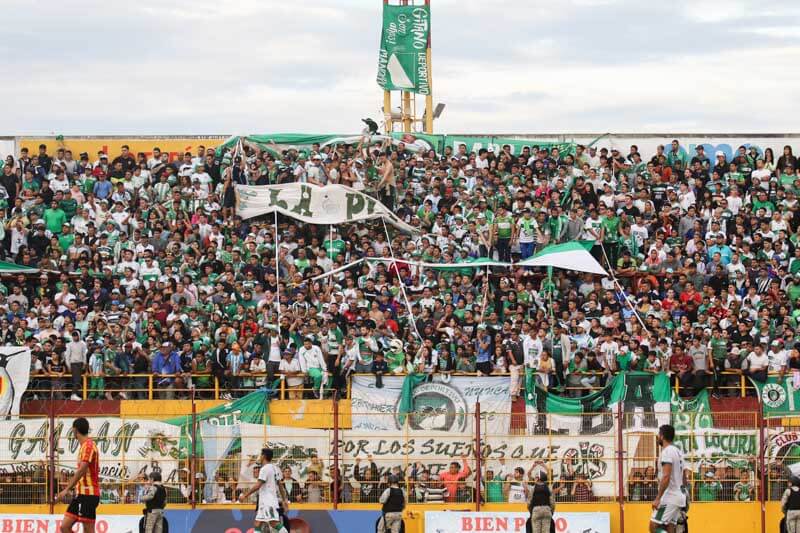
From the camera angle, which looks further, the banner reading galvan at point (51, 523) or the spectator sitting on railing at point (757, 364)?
the spectator sitting on railing at point (757, 364)

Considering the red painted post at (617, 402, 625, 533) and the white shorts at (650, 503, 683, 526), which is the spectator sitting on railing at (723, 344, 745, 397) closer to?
the red painted post at (617, 402, 625, 533)

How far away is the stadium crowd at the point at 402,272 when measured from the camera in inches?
1027

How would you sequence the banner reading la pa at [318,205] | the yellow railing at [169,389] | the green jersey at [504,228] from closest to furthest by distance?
1. the yellow railing at [169,389]
2. the green jersey at [504,228]
3. the banner reading la pa at [318,205]

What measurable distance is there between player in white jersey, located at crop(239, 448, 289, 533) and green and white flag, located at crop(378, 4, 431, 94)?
18723 mm

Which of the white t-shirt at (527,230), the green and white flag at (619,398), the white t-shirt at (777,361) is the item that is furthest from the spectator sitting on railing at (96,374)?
the white t-shirt at (777,361)

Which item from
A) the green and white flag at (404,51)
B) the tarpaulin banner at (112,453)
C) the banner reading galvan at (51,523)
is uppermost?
the green and white flag at (404,51)

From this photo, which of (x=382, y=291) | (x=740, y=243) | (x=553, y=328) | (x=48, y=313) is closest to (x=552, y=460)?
(x=553, y=328)

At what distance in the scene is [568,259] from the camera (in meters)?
Result: 29.2

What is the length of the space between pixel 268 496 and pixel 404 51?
19.4 metres

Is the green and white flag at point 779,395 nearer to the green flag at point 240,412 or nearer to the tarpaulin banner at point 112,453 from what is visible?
the green flag at point 240,412

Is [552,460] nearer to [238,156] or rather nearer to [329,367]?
[329,367]

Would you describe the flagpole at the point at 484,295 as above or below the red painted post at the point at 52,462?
above

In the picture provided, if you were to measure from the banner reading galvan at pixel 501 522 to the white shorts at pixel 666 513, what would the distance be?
22.1 ft

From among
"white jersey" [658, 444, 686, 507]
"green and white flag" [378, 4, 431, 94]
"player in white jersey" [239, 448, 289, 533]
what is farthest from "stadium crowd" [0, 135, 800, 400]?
"white jersey" [658, 444, 686, 507]
